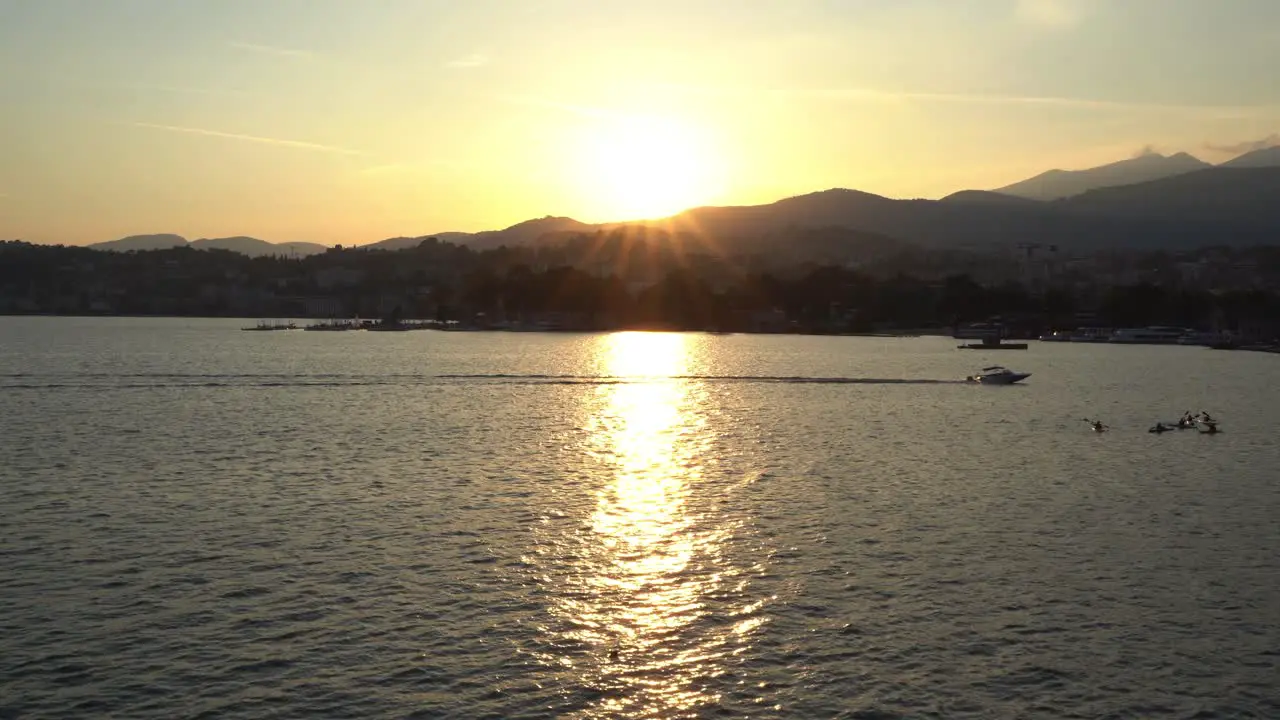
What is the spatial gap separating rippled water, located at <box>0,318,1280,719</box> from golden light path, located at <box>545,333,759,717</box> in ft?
0.41

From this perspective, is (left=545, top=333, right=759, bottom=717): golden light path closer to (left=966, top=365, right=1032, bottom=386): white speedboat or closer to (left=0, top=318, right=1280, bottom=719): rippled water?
(left=0, top=318, right=1280, bottom=719): rippled water

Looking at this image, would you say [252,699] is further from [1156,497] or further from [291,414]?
[291,414]

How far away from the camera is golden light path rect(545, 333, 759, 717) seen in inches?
835

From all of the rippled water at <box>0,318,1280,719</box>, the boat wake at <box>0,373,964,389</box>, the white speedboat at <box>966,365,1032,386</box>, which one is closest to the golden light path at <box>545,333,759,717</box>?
the rippled water at <box>0,318,1280,719</box>

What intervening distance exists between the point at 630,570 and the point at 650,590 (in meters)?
2.30

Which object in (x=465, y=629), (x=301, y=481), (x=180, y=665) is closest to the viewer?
(x=180, y=665)

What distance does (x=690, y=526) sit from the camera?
36594 mm

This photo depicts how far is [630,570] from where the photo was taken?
99.1 ft

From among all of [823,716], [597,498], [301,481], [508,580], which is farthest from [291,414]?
[823,716]

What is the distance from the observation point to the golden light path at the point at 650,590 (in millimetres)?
21203

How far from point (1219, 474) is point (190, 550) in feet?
Result: 150

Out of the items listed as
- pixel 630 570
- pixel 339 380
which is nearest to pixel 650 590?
pixel 630 570

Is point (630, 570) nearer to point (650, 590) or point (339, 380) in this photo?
point (650, 590)

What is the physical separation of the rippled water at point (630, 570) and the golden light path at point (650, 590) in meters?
0.13
